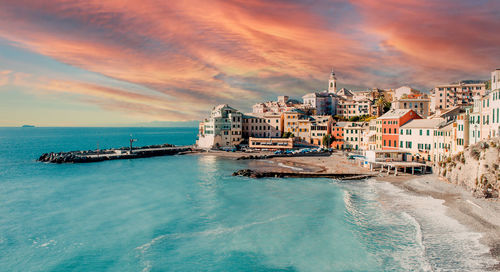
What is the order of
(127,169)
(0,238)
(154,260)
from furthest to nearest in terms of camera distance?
1. (127,169)
2. (0,238)
3. (154,260)

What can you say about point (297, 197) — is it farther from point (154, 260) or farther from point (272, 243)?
point (154, 260)

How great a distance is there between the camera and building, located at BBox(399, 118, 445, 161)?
5656 cm

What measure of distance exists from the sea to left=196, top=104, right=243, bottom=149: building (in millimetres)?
53984

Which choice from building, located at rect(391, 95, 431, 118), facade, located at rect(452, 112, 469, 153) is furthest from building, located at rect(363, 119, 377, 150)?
facade, located at rect(452, 112, 469, 153)

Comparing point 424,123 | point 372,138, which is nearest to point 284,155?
point 372,138

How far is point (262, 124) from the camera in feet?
359

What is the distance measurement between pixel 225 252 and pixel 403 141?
172 feet

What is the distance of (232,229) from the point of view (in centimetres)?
2983

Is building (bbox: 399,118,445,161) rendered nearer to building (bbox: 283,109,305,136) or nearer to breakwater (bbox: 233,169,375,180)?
breakwater (bbox: 233,169,375,180)

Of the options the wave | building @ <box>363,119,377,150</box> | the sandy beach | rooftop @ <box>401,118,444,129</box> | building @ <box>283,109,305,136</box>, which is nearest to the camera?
the wave

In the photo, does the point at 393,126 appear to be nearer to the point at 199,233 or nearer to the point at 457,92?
the point at 457,92

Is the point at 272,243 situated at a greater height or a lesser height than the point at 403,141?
lesser

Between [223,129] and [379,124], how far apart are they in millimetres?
53698

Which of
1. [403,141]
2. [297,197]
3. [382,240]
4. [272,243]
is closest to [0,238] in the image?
[272,243]
